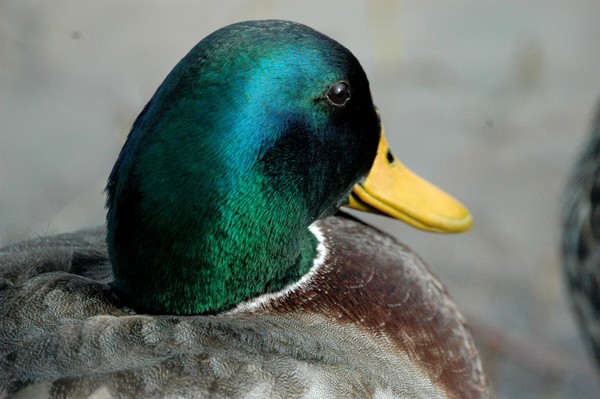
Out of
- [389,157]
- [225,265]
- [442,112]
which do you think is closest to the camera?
[225,265]

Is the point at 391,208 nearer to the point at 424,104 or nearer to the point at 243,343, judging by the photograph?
the point at 243,343

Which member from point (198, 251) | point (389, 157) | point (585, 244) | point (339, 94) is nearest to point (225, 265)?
point (198, 251)

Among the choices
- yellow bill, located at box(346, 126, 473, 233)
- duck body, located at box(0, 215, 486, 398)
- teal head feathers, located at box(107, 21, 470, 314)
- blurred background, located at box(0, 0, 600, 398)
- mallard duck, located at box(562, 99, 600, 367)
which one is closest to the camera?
duck body, located at box(0, 215, 486, 398)

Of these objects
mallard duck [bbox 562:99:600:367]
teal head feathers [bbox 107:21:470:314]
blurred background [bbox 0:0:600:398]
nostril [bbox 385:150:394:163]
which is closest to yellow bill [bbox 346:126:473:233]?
nostril [bbox 385:150:394:163]

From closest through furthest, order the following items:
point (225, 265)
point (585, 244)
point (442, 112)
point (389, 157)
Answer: point (225, 265)
point (389, 157)
point (585, 244)
point (442, 112)

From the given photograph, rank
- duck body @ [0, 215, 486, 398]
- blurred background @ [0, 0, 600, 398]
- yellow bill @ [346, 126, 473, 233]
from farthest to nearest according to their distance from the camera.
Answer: blurred background @ [0, 0, 600, 398]
yellow bill @ [346, 126, 473, 233]
duck body @ [0, 215, 486, 398]

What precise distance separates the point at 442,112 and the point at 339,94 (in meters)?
2.70

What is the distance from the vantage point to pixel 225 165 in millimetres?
1745

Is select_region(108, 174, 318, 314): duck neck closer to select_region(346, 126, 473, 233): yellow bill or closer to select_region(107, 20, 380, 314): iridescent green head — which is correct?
select_region(107, 20, 380, 314): iridescent green head

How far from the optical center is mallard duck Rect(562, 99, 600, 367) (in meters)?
2.97

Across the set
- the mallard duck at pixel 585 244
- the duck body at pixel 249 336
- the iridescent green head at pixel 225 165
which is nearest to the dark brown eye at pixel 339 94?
the iridescent green head at pixel 225 165

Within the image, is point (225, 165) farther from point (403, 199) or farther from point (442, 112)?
point (442, 112)

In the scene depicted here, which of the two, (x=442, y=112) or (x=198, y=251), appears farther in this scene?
(x=442, y=112)

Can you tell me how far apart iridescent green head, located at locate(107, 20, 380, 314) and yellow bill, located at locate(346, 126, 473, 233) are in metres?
0.24
